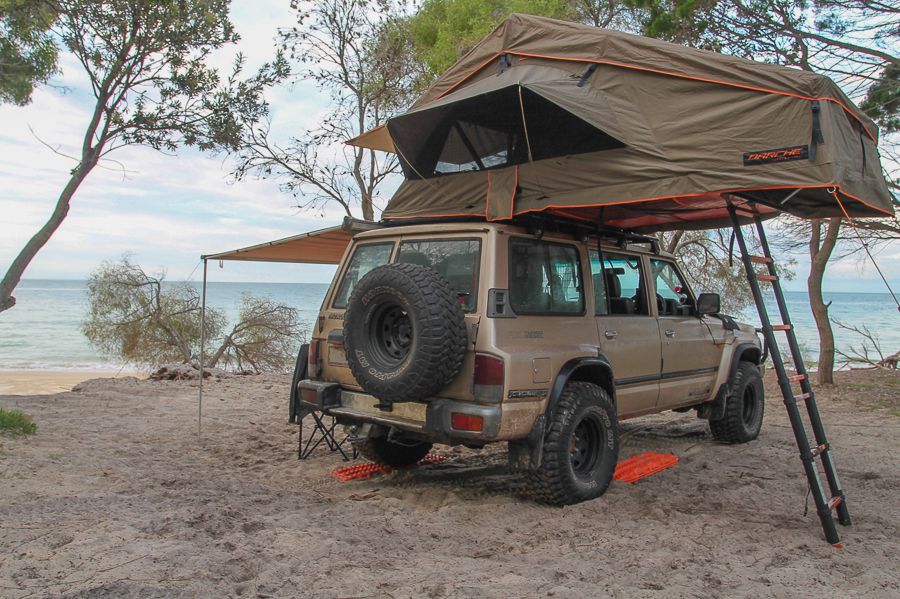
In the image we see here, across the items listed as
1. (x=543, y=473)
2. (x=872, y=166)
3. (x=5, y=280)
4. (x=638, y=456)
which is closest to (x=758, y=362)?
(x=638, y=456)

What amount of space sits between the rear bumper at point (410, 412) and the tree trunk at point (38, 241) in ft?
16.6

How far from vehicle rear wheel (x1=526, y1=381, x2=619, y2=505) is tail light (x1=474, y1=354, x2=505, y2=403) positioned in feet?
1.64

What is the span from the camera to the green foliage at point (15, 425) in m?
5.98

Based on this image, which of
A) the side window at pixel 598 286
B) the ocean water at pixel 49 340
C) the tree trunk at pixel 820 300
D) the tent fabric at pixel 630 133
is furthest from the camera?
the ocean water at pixel 49 340

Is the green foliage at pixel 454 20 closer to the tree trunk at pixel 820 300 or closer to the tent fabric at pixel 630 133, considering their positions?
the tree trunk at pixel 820 300

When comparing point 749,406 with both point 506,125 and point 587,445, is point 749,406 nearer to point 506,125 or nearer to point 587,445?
point 587,445

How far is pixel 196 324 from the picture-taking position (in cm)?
1473

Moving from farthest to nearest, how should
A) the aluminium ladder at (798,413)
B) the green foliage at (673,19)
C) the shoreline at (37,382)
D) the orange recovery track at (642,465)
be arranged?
1. the shoreline at (37,382)
2. the green foliage at (673,19)
3. the orange recovery track at (642,465)
4. the aluminium ladder at (798,413)

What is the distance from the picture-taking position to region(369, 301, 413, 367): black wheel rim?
437cm

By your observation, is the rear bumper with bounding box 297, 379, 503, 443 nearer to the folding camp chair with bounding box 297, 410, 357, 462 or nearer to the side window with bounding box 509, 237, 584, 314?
the side window with bounding box 509, 237, 584, 314

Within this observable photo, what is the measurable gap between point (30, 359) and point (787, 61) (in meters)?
27.6

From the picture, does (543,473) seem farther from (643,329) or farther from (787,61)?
(787,61)

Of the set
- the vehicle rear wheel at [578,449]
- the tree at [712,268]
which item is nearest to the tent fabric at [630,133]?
the vehicle rear wheel at [578,449]

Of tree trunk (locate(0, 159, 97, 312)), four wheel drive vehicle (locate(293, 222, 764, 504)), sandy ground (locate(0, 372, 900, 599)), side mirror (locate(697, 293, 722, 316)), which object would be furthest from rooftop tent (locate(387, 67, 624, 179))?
→ tree trunk (locate(0, 159, 97, 312))
